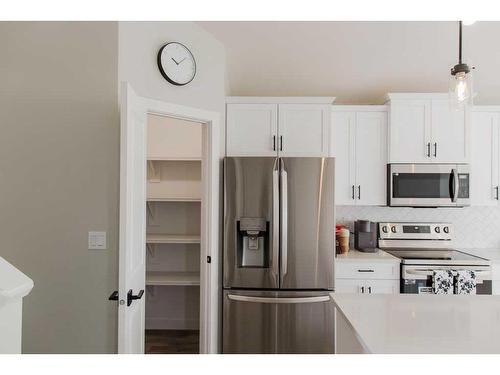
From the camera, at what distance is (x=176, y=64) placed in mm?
2486

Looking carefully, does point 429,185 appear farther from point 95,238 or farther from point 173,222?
point 95,238

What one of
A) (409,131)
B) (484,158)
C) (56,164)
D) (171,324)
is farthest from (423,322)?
(171,324)

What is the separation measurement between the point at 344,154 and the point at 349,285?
113 cm

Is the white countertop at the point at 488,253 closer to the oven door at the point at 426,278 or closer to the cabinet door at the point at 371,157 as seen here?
the oven door at the point at 426,278

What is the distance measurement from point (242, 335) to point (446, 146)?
234 centimetres

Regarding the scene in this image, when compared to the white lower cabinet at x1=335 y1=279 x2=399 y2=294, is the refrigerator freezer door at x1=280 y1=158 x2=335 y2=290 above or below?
above

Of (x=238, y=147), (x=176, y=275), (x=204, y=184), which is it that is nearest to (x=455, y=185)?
(x=238, y=147)

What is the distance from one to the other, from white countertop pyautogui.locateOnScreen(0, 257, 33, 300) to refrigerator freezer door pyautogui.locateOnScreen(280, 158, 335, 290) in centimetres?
201

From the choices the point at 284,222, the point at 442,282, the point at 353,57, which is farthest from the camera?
the point at 353,57

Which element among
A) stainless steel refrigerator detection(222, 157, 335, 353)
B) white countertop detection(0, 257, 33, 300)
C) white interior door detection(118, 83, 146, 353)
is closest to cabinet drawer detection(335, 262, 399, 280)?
stainless steel refrigerator detection(222, 157, 335, 353)

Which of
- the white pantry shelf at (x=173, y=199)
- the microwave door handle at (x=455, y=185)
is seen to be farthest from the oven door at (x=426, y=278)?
the white pantry shelf at (x=173, y=199)

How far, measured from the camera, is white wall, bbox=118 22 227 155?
220 cm

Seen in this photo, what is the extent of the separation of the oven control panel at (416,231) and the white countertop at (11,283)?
10.3 feet

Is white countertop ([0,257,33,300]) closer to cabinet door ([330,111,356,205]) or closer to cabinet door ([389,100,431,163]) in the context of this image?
cabinet door ([330,111,356,205])
